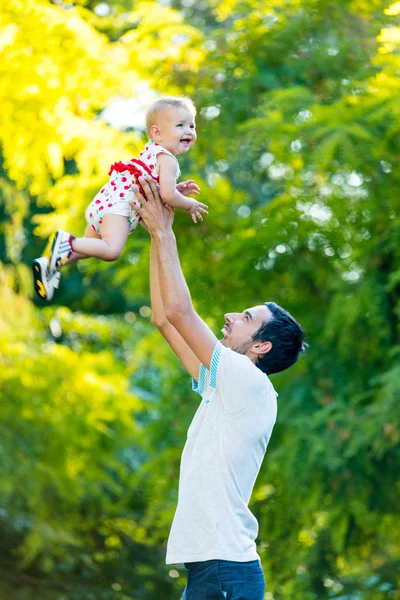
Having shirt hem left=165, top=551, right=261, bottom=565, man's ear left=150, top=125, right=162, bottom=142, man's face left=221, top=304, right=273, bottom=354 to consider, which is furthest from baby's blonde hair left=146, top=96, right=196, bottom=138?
shirt hem left=165, top=551, right=261, bottom=565

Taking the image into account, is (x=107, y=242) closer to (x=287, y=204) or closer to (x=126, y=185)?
(x=126, y=185)

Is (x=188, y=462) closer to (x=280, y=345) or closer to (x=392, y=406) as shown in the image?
(x=280, y=345)

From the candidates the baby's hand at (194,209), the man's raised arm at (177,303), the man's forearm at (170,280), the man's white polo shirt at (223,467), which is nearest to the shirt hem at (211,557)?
the man's white polo shirt at (223,467)

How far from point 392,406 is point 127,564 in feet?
17.0

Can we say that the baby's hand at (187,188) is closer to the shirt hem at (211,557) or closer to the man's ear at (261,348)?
the man's ear at (261,348)

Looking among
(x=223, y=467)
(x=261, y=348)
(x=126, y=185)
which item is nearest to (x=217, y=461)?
(x=223, y=467)

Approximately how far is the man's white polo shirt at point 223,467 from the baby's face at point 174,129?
624mm

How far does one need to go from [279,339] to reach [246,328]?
0.09 m

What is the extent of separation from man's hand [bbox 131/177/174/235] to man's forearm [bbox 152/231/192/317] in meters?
0.05

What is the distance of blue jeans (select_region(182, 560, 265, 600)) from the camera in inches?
90.4

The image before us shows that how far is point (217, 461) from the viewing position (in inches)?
91.8

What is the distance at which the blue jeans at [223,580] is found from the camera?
7.53 ft

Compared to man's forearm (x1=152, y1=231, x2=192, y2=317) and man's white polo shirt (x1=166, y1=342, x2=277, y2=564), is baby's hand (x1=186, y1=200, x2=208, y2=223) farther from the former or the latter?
man's white polo shirt (x1=166, y1=342, x2=277, y2=564)

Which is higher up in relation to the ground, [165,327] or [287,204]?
[165,327]
